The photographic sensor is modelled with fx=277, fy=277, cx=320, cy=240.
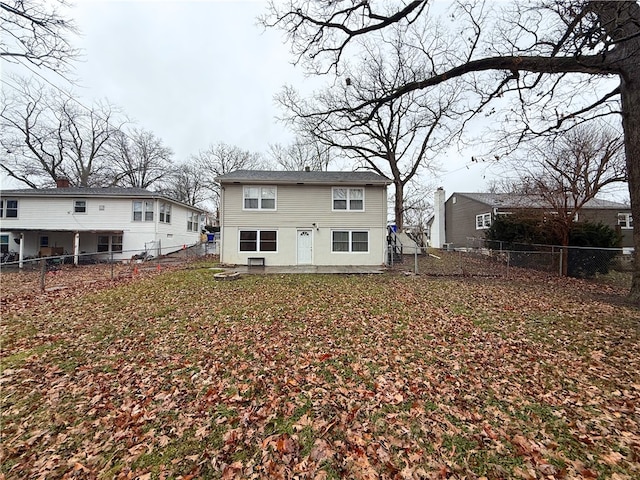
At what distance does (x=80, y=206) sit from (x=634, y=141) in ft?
90.3

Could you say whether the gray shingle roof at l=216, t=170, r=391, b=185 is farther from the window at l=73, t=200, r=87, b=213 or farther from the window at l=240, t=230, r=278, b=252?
the window at l=73, t=200, r=87, b=213

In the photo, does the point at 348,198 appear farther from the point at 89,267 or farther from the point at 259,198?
the point at 89,267

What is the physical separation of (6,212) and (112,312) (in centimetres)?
2050

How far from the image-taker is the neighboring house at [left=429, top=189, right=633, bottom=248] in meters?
19.1

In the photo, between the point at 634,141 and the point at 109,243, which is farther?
the point at 109,243

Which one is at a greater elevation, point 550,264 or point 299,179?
point 299,179

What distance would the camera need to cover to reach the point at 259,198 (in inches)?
601

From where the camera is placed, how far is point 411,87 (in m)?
8.62

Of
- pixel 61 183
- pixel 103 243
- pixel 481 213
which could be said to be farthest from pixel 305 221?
pixel 61 183

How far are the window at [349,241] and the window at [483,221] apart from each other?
37.6 ft

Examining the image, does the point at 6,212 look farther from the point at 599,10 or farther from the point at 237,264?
the point at 599,10

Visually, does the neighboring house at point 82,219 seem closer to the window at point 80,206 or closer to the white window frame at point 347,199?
the window at point 80,206

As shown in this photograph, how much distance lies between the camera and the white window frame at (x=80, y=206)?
1919 cm

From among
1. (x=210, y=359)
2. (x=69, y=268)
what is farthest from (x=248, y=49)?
(x=69, y=268)
